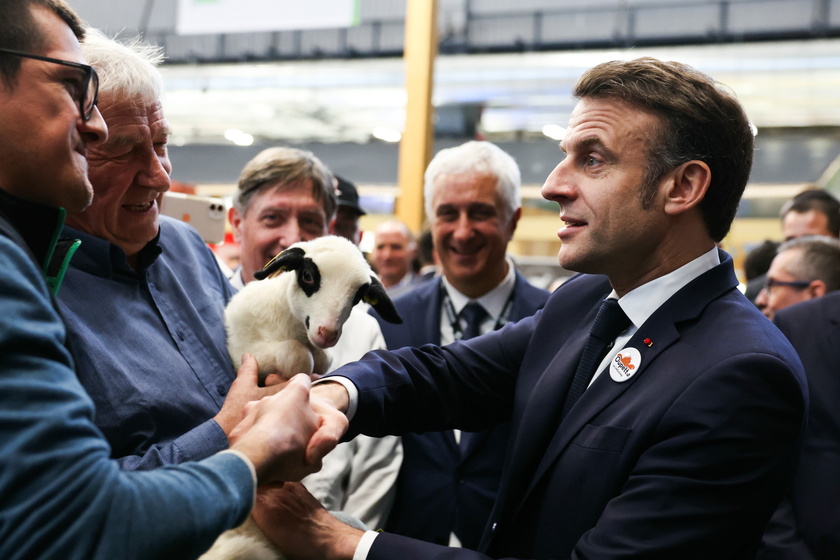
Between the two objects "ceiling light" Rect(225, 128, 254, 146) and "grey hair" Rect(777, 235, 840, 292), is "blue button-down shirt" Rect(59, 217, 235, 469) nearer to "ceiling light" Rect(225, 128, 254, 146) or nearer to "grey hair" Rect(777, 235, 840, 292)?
"grey hair" Rect(777, 235, 840, 292)

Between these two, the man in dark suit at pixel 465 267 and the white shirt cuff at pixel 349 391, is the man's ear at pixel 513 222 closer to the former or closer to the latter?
the man in dark suit at pixel 465 267

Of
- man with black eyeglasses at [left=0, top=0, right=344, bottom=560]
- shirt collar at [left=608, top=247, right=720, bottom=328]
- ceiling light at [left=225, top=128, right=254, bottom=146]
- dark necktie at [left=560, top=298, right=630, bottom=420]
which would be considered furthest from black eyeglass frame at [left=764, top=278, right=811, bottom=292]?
ceiling light at [left=225, top=128, right=254, bottom=146]

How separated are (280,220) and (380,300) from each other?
102cm

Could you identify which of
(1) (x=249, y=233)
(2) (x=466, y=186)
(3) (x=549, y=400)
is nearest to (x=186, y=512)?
(3) (x=549, y=400)

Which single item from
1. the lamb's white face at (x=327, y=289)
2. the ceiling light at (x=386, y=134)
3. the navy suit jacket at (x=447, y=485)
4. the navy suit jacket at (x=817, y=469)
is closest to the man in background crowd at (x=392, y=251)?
the ceiling light at (x=386, y=134)

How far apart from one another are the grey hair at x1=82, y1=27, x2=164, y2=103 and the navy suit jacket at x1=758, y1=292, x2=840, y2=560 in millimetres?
2464

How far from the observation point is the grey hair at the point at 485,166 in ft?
11.1

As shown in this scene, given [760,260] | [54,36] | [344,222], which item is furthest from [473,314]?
[760,260]

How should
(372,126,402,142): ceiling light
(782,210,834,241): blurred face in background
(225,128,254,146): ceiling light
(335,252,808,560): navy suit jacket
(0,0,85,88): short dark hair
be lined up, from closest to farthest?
1. (0,0,85,88): short dark hair
2. (335,252,808,560): navy suit jacket
3. (782,210,834,241): blurred face in background
4. (372,126,402,142): ceiling light
5. (225,128,254,146): ceiling light

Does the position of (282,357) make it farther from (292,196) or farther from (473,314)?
(473,314)

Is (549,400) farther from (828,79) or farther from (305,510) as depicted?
(828,79)

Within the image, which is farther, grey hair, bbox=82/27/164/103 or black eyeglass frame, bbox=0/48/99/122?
grey hair, bbox=82/27/164/103

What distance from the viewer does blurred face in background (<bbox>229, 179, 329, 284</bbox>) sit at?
2.99 metres

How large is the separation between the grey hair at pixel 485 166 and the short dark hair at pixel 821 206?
2.86m
